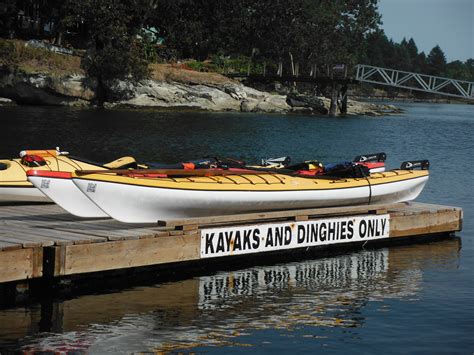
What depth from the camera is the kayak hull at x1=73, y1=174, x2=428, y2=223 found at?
706 inches

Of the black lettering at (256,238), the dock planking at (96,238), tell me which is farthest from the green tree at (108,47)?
the black lettering at (256,238)

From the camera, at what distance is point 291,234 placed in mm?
19531

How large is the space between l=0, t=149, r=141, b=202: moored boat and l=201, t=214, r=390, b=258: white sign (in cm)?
386

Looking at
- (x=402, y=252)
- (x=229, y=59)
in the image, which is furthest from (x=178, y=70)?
(x=402, y=252)

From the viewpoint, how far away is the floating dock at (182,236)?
15.6m

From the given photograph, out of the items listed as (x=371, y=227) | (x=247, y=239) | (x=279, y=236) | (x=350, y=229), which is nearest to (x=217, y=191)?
(x=247, y=239)

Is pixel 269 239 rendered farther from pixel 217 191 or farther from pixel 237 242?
pixel 217 191

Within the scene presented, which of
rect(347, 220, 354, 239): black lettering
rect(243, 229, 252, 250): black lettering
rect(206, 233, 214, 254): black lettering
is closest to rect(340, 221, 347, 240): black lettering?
rect(347, 220, 354, 239): black lettering

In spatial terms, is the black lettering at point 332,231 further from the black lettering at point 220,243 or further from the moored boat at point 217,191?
the black lettering at point 220,243

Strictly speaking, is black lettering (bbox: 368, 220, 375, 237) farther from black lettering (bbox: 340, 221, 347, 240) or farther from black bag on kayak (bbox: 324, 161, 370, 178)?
black bag on kayak (bbox: 324, 161, 370, 178)

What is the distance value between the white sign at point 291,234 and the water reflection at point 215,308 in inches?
18.1

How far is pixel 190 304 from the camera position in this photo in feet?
53.8

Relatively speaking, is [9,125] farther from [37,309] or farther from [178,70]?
[37,309]

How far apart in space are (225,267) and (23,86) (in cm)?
6002
